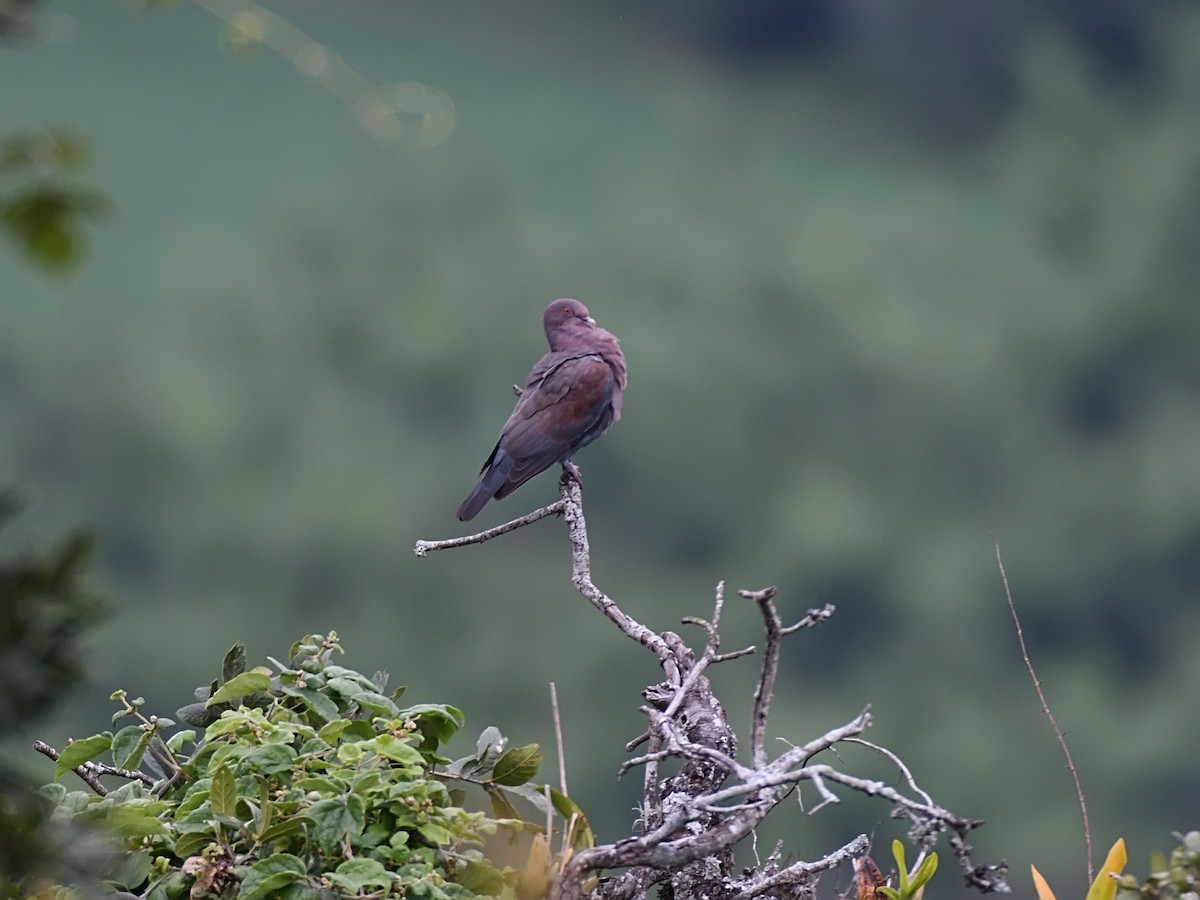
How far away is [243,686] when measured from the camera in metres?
1.49

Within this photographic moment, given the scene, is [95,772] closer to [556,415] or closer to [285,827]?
[285,827]

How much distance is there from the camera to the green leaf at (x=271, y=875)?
1.25 meters

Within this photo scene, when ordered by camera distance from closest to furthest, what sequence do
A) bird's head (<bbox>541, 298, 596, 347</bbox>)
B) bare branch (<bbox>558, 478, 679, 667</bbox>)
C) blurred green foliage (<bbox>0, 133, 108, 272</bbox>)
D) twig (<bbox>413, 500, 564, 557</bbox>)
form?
blurred green foliage (<bbox>0, 133, 108, 272</bbox>)
bare branch (<bbox>558, 478, 679, 667</bbox>)
twig (<bbox>413, 500, 564, 557</bbox>)
bird's head (<bbox>541, 298, 596, 347</bbox>)

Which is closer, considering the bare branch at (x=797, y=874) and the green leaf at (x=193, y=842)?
the green leaf at (x=193, y=842)

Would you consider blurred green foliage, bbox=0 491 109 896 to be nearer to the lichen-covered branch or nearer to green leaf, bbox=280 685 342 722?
the lichen-covered branch

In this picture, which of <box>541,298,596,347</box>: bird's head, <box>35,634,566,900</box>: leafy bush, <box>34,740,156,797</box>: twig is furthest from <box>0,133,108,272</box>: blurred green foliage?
<box>541,298,596,347</box>: bird's head

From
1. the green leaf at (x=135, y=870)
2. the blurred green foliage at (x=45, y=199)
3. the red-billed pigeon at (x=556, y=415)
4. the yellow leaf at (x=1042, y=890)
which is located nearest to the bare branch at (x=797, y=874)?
the yellow leaf at (x=1042, y=890)

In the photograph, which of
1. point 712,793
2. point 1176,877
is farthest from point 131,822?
point 1176,877

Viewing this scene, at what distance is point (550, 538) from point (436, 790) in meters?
7.46

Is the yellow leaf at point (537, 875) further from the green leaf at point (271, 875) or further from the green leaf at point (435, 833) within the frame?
the green leaf at point (271, 875)

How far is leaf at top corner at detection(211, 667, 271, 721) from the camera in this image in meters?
1.48

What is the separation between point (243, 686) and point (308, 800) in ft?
0.56

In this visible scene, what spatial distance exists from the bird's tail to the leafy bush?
1969 millimetres

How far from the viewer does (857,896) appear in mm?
1692
